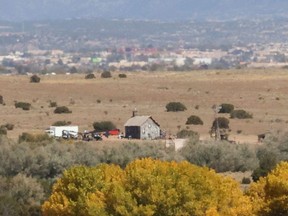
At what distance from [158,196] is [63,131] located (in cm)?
3153

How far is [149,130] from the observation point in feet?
208

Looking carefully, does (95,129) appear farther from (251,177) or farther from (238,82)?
(238,82)

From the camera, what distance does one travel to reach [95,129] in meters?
67.2

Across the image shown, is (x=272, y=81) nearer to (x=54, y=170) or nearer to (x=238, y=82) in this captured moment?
(x=238, y=82)

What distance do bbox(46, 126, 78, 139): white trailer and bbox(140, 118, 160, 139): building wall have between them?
356cm

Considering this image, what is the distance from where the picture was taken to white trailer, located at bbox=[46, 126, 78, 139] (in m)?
62.6

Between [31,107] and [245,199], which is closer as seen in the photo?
[245,199]

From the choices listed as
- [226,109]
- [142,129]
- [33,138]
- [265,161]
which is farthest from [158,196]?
[226,109]

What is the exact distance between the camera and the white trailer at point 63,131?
62.6 metres

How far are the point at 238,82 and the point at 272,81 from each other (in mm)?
2713

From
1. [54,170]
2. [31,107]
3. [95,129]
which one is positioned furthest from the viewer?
[31,107]

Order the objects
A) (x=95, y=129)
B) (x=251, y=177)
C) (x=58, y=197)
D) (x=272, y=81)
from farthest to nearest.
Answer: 1. (x=272, y=81)
2. (x=95, y=129)
3. (x=251, y=177)
4. (x=58, y=197)

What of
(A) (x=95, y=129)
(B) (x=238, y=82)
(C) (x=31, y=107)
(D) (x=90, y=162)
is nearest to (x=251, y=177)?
(D) (x=90, y=162)

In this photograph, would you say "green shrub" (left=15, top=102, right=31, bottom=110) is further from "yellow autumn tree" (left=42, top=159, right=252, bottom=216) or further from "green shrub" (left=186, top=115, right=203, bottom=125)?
"yellow autumn tree" (left=42, top=159, right=252, bottom=216)
